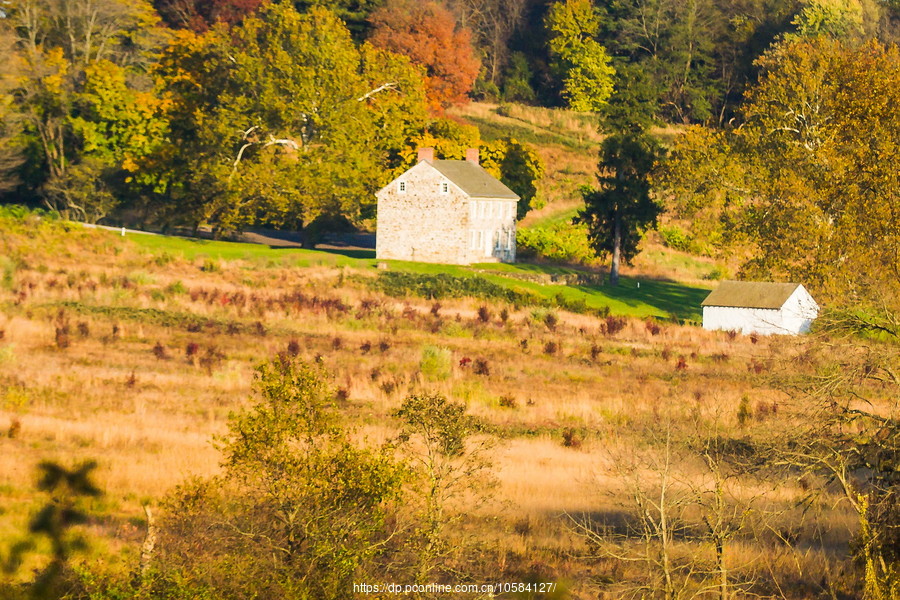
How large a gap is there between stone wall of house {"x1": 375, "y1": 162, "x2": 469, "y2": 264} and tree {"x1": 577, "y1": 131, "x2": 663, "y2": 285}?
7841mm

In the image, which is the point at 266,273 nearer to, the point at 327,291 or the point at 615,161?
the point at 327,291

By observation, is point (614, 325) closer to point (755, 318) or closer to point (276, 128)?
point (755, 318)

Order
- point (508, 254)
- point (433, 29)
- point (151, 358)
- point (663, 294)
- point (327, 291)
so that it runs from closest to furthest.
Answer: point (151, 358)
point (327, 291)
point (663, 294)
point (508, 254)
point (433, 29)

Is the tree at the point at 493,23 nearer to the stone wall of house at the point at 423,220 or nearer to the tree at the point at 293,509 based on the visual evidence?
the stone wall of house at the point at 423,220

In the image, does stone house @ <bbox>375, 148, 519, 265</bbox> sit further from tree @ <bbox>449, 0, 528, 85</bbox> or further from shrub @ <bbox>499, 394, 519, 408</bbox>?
tree @ <bbox>449, 0, 528, 85</bbox>

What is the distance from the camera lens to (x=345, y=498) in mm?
15562

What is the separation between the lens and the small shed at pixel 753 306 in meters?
56.1

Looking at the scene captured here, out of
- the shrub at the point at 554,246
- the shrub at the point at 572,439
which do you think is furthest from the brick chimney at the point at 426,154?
the shrub at the point at 572,439

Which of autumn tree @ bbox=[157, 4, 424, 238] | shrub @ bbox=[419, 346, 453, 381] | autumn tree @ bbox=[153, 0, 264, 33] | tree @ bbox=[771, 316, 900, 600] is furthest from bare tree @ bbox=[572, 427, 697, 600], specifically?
autumn tree @ bbox=[153, 0, 264, 33]

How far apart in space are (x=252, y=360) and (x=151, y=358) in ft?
10.2

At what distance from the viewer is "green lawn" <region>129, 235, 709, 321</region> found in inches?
2616

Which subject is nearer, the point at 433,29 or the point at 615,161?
the point at 615,161

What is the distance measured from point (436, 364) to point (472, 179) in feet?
128

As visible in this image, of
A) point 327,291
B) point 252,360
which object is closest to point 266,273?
point 327,291
